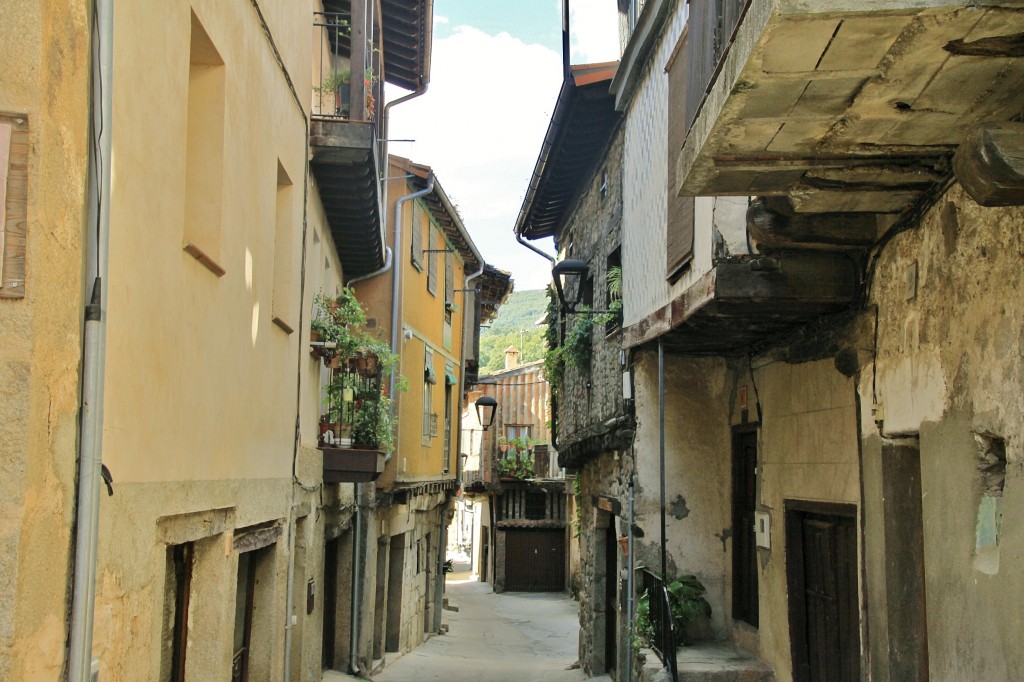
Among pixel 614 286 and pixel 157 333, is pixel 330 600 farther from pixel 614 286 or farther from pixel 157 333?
pixel 157 333

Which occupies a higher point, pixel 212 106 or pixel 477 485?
pixel 212 106

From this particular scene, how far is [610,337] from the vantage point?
11.4 metres

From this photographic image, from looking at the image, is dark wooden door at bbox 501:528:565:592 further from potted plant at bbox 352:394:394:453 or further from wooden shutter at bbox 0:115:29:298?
wooden shutter at bbox 0:115:29:298

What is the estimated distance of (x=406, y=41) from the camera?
43.8 ft

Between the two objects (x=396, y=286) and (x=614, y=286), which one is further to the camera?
(x=396, y=286)

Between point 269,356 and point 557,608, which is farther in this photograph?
point 557,608

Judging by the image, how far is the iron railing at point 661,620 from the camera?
304 inches

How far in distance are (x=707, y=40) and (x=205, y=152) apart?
8.83ft

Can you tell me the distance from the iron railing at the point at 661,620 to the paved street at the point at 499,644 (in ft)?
12.9

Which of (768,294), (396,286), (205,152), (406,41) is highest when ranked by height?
(406,41)

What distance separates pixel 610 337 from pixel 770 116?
7.64m

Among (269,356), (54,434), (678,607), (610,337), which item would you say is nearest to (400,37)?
(610,337)

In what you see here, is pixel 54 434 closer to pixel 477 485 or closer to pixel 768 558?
pixel 768 558

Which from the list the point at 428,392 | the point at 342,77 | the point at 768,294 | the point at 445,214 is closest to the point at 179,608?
the point at 768,294
